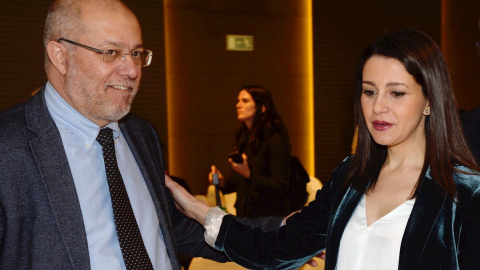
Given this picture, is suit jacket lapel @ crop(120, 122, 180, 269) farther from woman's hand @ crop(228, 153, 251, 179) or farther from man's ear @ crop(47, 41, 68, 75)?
woman's hand @ crop(228, 153, 251, 179)

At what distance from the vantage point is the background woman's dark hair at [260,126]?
12.7 feet

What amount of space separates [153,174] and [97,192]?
0.30 m

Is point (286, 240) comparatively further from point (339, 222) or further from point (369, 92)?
point (369, 92)

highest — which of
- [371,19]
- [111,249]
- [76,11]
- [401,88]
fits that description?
[371,19]

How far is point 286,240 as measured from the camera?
2.01m

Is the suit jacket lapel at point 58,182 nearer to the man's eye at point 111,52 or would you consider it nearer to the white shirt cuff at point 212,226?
the man's eye at point 111,52

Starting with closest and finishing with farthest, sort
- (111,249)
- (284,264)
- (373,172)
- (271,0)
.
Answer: (111,249) < (373,172) < (284,264) < (271,0)

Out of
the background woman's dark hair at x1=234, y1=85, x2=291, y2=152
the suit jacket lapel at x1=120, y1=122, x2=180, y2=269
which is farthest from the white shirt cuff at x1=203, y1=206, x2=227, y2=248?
the background woman's dark hair at x1=234, y1=85, x2=291, y2=152

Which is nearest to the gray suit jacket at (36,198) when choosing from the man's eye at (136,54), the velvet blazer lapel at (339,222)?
the man's eye at (136,54)

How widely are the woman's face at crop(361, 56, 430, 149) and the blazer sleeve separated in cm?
37

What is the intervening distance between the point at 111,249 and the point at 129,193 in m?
0.23

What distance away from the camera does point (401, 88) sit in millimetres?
1651

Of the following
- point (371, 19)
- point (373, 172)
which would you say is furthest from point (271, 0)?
point (373, 172)

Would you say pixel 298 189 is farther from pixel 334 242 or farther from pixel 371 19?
pixel 371 19
